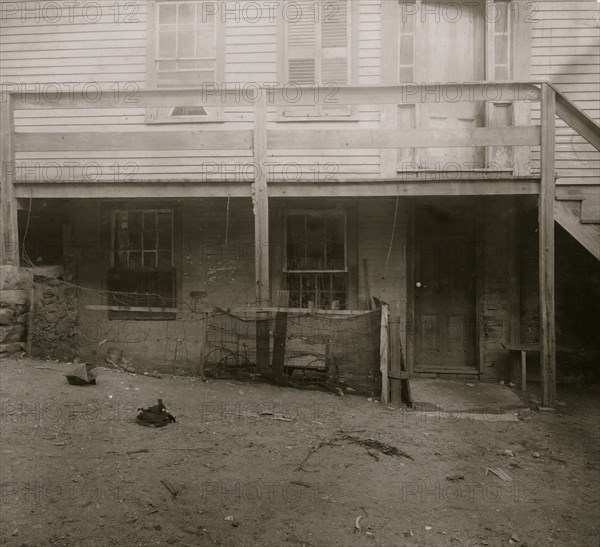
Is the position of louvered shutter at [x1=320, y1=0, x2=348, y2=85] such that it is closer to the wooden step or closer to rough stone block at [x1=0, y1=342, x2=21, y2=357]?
the wooden step

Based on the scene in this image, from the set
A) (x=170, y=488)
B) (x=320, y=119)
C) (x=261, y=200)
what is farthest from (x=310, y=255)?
(x=170, y=488)

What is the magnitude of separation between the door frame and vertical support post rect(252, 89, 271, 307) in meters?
3.06

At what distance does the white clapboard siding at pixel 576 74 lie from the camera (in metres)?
8.59

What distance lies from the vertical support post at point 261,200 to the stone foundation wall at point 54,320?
9.67 feet

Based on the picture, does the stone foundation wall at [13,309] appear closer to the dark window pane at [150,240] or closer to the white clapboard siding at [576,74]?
the dark window pane at [150,240]

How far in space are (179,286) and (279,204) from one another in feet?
7.42

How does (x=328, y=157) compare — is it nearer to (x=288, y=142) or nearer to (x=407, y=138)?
(x=288, y=142)

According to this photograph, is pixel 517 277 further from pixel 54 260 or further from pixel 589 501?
pixel 54 260

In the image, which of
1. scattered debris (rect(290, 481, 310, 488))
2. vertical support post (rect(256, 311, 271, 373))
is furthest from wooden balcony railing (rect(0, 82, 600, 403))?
scattered debris (rect(290, 481, 310, 488))

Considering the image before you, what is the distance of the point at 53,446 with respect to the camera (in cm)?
457

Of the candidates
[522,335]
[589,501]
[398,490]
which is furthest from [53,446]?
[522,335]

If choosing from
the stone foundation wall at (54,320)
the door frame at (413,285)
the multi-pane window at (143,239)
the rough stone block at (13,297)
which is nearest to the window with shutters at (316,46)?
the door frame at (413,285)

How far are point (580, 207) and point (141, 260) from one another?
7.02 metres

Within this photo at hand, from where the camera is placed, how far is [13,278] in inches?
278
